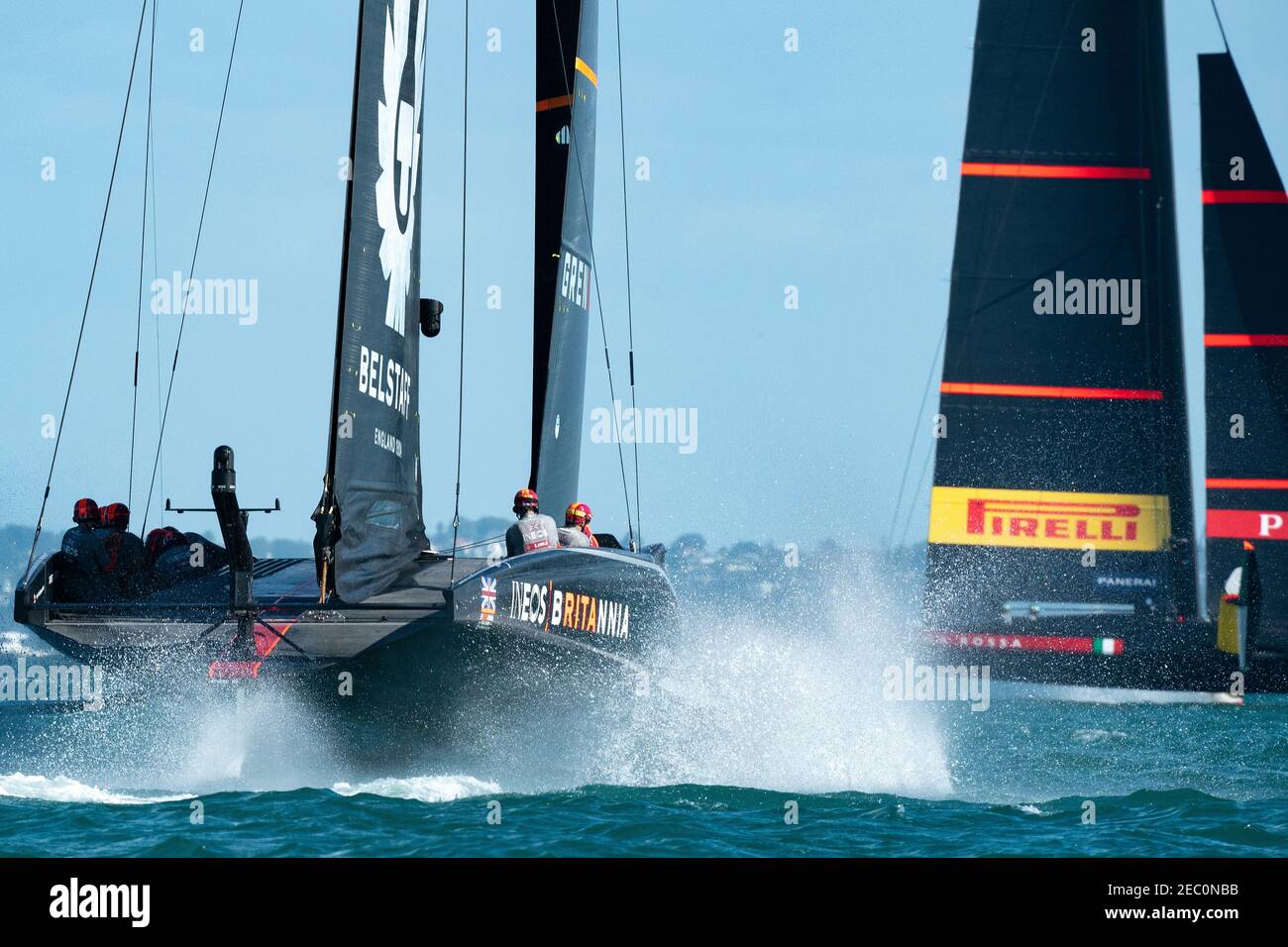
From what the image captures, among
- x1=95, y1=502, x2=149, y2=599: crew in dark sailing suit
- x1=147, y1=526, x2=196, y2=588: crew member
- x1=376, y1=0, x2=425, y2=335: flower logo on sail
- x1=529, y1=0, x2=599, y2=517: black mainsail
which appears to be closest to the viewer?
x1=376, y1=0, x2=425, y2=335: flower logo on sail

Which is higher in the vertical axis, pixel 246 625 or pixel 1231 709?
pixel 246 625

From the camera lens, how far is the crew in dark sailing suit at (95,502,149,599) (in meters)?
10.7

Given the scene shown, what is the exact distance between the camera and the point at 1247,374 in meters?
23.5

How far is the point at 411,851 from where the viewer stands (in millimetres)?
8297

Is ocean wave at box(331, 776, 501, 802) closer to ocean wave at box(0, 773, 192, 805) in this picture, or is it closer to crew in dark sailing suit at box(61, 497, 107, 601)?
ocean wave at box(0, 773, 192, 805)

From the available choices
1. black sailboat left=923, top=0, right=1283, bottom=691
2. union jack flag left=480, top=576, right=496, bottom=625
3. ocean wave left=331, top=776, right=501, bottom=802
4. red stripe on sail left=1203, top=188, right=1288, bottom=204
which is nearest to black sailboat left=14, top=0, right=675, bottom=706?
union jack flag left=480, top=576, right=496, bottom=625

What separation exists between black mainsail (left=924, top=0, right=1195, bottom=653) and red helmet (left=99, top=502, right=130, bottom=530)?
48.1 ft

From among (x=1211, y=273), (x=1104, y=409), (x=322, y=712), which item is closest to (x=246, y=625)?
(x=322, y=712)

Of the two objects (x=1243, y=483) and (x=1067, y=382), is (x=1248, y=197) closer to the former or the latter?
(x=1067, y=382)

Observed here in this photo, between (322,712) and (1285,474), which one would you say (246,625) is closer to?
(322,712)

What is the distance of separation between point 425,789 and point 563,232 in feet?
17.9

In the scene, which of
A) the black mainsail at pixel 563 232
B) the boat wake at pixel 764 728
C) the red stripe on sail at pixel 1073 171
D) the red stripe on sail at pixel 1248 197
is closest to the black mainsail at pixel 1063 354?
the red stripe on sail at pixel 1073 171
